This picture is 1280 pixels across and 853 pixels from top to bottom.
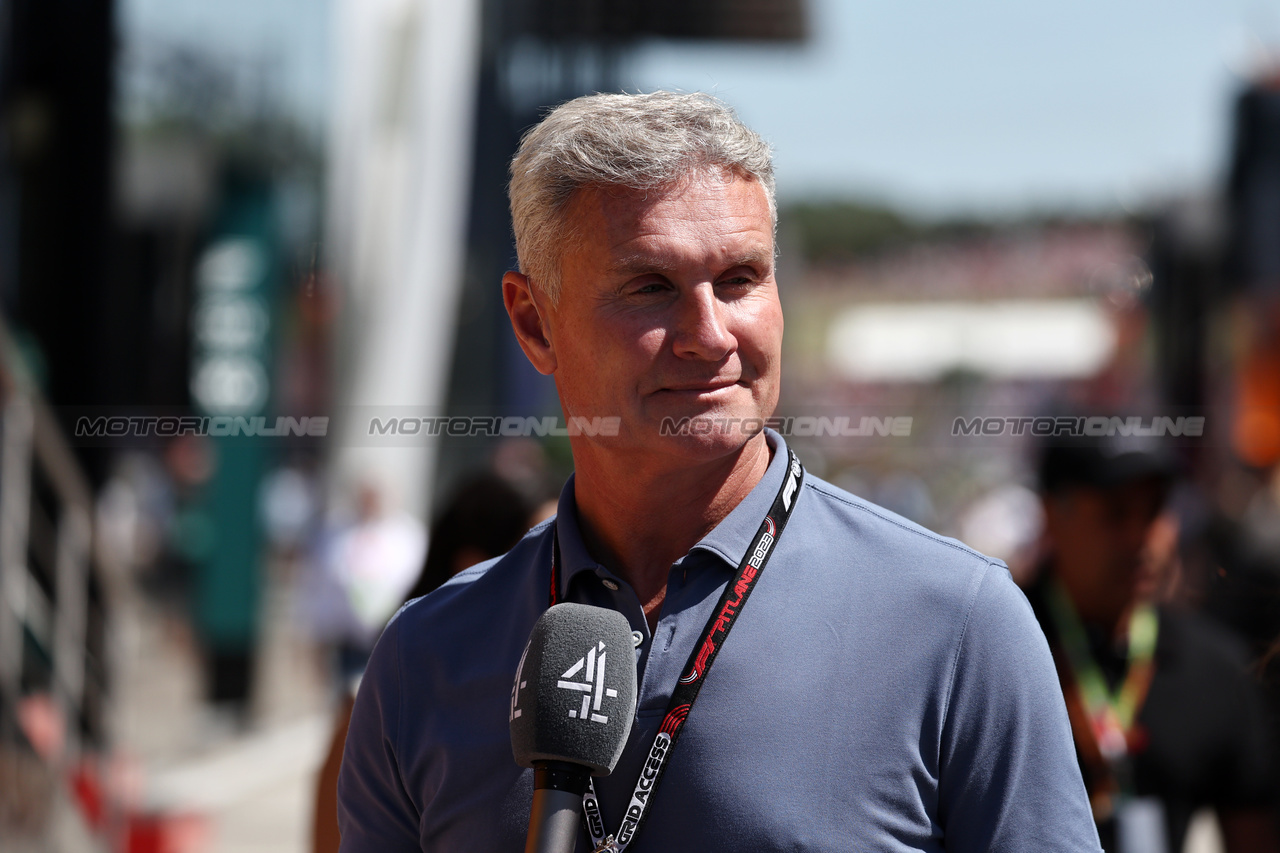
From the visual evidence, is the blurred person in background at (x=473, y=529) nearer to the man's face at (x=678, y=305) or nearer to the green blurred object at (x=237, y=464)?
the man's face at (x=678, y=305)

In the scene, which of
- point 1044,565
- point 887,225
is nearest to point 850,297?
point 887,225

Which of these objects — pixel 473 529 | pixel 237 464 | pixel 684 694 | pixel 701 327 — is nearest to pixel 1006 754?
pixel 684 694

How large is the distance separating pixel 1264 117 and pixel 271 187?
7791mm

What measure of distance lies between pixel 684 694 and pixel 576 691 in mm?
141

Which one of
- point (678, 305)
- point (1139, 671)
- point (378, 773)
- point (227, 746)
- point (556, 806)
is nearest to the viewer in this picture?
point (556, 806)

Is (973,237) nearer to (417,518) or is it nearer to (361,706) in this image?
Result: (417,518)

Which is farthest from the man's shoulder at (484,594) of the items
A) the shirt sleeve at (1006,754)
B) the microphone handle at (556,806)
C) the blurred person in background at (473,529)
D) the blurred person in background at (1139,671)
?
the blurred person in background at (1139,671)

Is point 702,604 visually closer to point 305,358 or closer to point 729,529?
point 729,529

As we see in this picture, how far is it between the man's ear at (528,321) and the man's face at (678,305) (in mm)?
143

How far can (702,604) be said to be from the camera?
5.17 ft

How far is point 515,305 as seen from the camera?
186 cm

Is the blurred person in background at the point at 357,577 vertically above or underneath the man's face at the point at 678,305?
underneath

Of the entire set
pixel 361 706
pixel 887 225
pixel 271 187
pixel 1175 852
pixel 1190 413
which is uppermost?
pixel 361 706

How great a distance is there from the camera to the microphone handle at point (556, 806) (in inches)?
52.3
